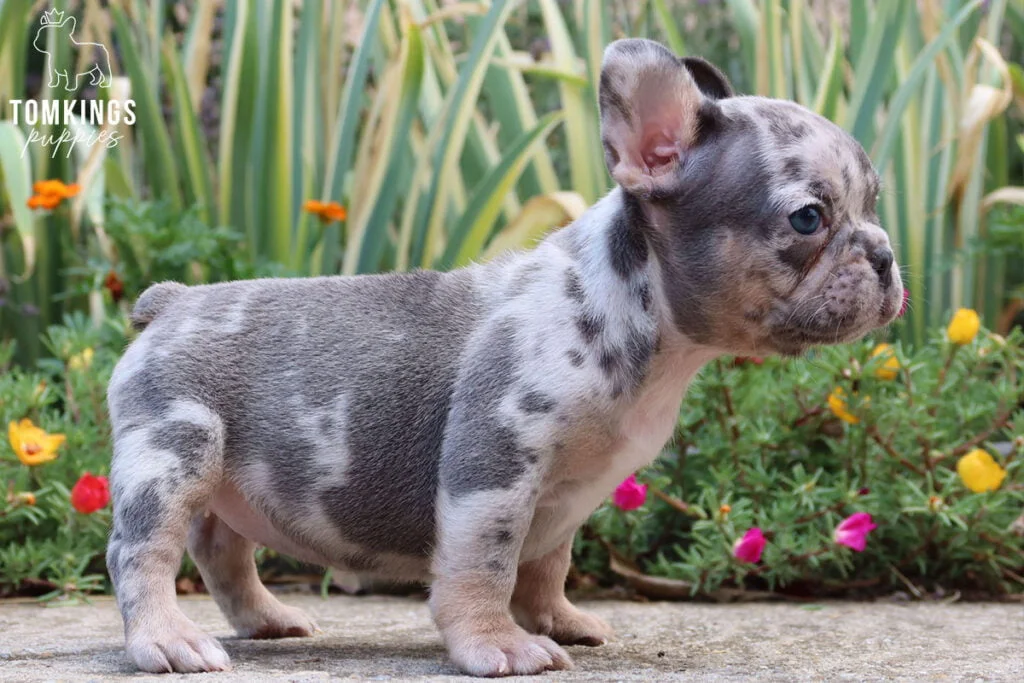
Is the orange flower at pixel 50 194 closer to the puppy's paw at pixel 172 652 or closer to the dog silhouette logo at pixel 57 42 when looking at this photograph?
the dog silhouette logo at pixel 57 42

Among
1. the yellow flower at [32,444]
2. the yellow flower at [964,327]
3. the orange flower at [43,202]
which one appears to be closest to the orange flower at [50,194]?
the orange flower at [43,202]

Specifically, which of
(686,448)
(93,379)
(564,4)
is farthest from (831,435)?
(564,4)

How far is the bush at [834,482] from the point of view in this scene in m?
3.32

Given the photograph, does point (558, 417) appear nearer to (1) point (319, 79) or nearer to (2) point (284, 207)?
(2) point (284, 207)

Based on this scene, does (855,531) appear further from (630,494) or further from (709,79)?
(709,79)

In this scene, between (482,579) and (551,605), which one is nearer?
(482,579)

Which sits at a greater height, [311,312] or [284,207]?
[311,312]

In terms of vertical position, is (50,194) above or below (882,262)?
below

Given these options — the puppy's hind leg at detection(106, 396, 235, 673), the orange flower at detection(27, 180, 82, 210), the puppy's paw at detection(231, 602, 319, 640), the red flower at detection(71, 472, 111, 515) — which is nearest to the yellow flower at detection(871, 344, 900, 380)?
the puppy's paw at detection(231, 602, 319, 640)

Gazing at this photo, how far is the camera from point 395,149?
4320 mm

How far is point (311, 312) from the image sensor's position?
257 cm

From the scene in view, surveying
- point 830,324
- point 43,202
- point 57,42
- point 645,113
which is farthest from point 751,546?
point 57,42

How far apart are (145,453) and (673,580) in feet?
5.27

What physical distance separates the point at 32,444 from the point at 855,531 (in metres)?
2.04
